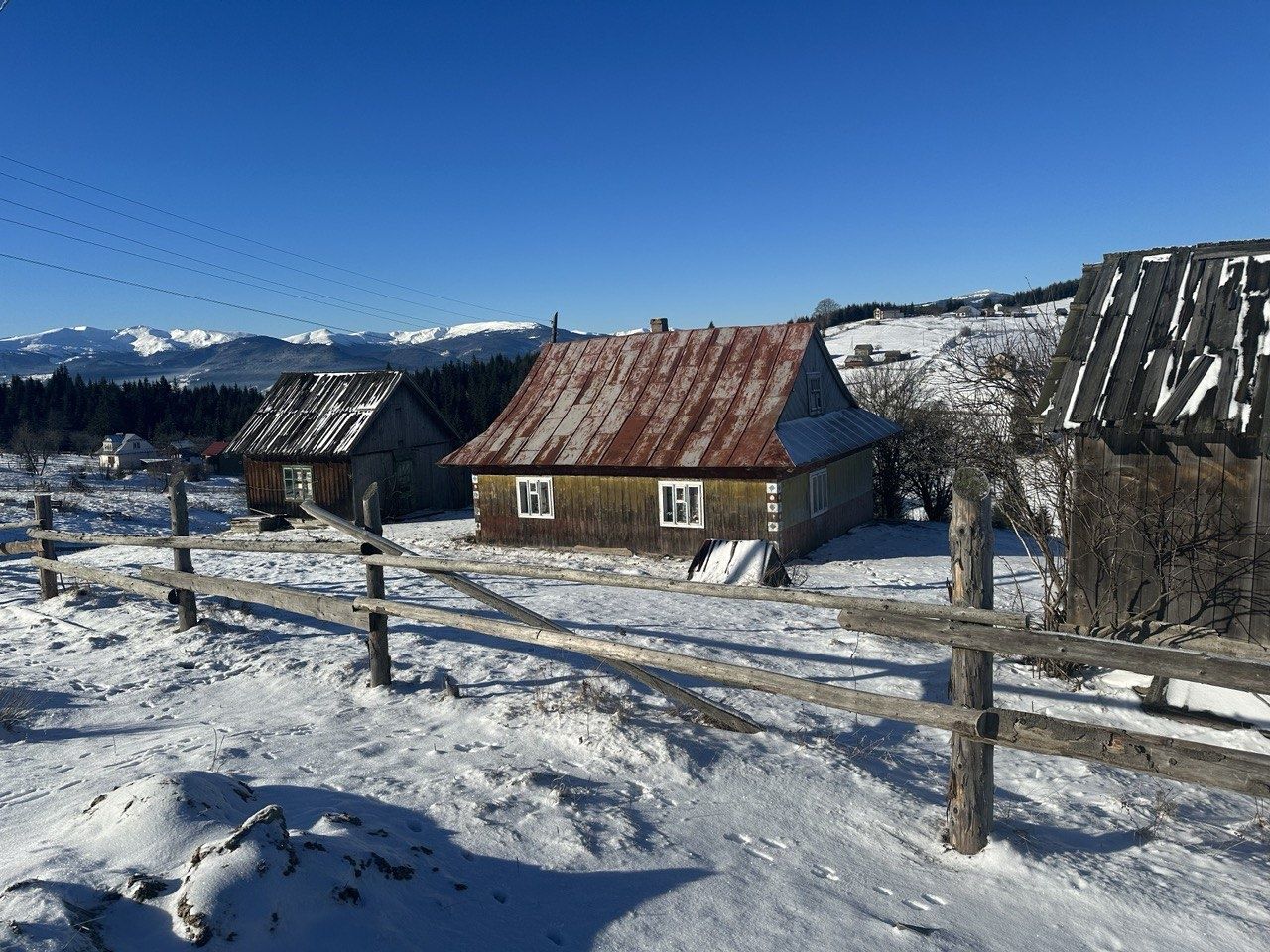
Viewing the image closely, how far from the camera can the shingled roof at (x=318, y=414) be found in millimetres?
27484

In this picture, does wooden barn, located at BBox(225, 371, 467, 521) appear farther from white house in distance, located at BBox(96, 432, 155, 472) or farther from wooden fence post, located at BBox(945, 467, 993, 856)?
wooden fence post, located at BBox(945, 467, 993, 856)

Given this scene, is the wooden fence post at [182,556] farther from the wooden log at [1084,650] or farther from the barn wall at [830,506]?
the barn wall at [830,506]

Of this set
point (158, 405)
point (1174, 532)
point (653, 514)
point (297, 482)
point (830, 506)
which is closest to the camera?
point (1174, 532)

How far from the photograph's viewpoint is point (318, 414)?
28797 mm

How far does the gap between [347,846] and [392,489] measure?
2614 cm

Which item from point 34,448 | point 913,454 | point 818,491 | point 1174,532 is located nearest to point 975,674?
point 1174,532

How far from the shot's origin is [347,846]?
3762 mm

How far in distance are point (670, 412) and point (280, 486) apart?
15.7 meters

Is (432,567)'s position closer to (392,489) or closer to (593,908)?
(593,908)

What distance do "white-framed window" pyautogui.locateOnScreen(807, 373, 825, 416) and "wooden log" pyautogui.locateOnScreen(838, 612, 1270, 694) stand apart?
16.6m

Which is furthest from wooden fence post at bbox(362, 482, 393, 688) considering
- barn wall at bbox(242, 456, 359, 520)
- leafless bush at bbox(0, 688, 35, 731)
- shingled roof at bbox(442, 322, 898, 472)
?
barn wall at bbox(242, 456, 359, 520)

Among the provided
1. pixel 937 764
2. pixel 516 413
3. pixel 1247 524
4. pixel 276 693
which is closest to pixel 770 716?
pixel 937 764

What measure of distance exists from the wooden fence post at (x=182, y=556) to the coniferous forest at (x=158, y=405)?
43377 mm

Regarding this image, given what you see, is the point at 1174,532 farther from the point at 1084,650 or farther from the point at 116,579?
the point at 116,579
